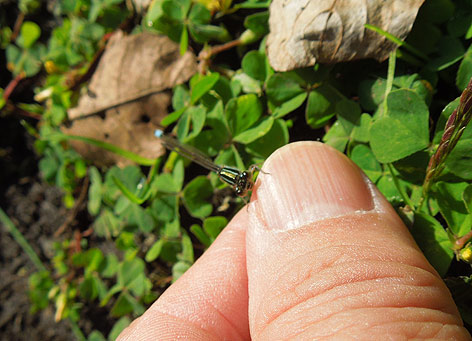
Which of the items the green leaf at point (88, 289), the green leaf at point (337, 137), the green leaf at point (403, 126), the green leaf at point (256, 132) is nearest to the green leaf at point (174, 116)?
the green leaf at point (256, 132)

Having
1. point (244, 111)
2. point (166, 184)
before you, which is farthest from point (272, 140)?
point (166, 184)

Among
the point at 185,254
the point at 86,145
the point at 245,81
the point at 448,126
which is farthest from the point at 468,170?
the point at 86,145

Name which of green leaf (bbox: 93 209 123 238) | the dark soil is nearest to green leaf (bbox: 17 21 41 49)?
the dark soil

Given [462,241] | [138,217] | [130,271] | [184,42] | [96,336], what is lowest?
[96,336]

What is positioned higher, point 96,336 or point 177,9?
point 177,9

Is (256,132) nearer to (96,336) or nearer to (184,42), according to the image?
(184,42)

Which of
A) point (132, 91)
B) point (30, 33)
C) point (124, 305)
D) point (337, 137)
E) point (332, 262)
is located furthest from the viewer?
point (30, 33)
